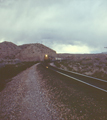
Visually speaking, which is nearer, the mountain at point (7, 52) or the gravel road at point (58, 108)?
the gravel road at point (58, 108)

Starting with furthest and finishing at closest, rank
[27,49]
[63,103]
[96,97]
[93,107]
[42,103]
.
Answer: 1. [27,49]
2. [42,103]
3. [63,103]
4. [96,97]
5. [93,107]

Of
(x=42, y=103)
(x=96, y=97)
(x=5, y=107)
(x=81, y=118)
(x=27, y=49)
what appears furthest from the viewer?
(x=27, y=49)

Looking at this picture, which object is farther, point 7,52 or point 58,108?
point 7,52

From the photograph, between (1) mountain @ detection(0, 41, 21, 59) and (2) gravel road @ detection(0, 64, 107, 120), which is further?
(1) mountain @ detection(0, 41, 21, 59)

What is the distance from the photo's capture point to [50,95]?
6.86 metres

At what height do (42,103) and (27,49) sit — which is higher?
(27,49)

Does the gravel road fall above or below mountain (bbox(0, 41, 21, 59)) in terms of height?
below

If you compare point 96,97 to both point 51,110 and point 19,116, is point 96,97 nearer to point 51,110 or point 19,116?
point 51,110

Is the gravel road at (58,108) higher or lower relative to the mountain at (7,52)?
lower

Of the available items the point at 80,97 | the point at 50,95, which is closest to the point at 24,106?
the point at 50,95

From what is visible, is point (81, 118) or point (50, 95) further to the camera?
point (50, 95)

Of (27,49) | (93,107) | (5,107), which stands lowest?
(5,107)

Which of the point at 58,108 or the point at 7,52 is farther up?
the point at 7,52

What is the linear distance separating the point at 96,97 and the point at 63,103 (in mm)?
1983
